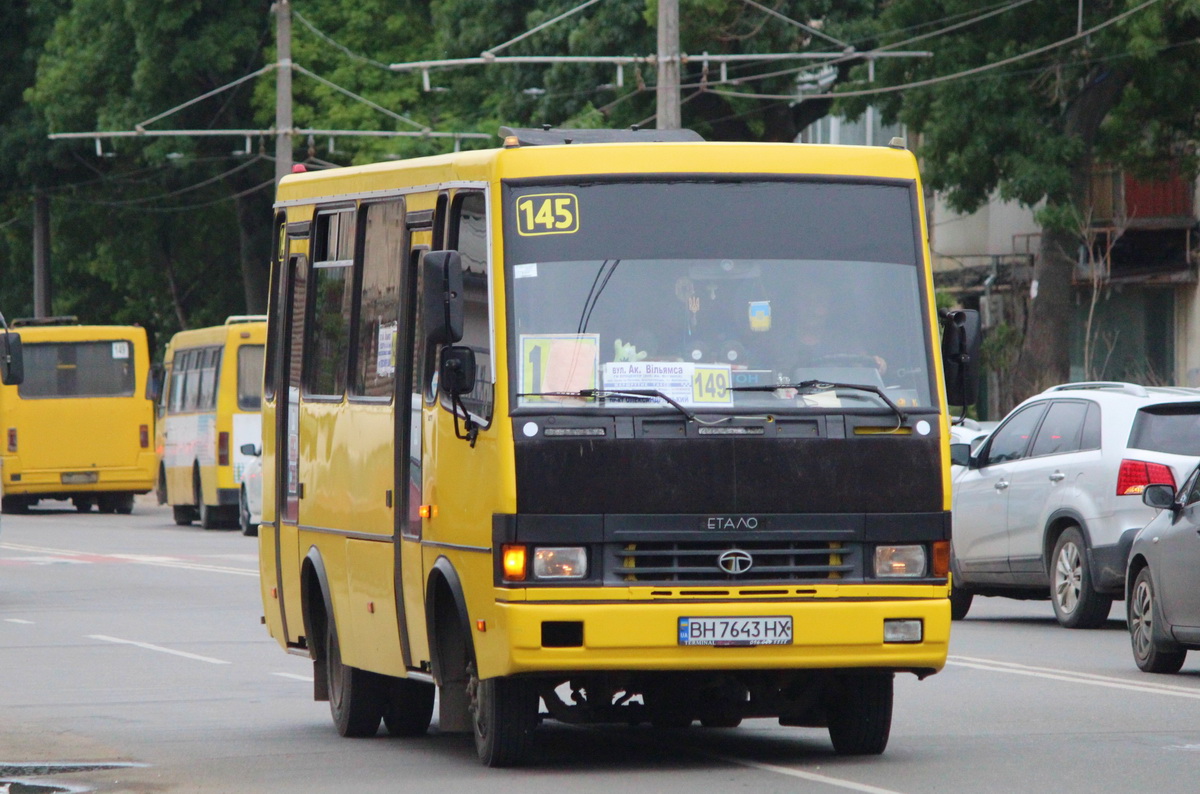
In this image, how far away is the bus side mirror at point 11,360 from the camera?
24906 millimetres

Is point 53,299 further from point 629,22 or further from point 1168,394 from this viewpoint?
point 1168,394

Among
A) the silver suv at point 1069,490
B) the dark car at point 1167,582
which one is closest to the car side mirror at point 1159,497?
the dark car at point 1167,582

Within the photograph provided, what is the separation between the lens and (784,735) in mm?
11500

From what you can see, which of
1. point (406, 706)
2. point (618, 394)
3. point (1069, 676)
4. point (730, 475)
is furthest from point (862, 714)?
point (1069, 676)

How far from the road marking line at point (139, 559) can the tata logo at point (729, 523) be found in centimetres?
1663

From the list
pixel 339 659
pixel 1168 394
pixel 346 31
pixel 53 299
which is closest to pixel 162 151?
pixel 346 31

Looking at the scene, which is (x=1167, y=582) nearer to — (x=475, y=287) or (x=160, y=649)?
(x=475, y=287)

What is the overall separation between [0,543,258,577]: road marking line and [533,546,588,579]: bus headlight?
653 inches

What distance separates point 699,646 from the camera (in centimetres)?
943

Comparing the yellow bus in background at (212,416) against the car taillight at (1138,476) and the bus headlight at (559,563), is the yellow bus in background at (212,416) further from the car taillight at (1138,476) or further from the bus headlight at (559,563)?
the bus headlight at (559,563)

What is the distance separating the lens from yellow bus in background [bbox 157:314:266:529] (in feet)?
A: 119

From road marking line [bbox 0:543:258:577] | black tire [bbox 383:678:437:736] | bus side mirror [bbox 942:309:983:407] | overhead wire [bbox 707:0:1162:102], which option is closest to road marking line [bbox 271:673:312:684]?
black tire [bbox 383:678:437:736]

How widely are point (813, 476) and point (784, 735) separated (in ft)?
7.42

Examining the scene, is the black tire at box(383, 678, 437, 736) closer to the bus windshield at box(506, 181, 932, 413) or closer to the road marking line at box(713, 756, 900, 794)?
the road marking line at box(713, 756, 900, 794)
